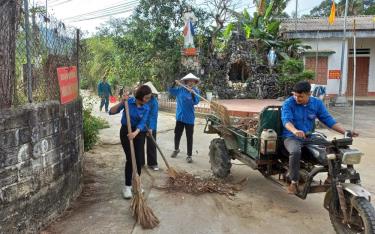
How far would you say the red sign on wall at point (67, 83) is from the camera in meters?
5.15

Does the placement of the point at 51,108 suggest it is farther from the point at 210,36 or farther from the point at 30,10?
the point at 210,36

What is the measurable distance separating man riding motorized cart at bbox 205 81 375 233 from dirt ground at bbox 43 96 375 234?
1.33 ft

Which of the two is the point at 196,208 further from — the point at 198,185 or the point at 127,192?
the point at 127,192

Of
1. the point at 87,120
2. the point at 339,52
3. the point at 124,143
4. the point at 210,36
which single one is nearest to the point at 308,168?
the point at 124,143

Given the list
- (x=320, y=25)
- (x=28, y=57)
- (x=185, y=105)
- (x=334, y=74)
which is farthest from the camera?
(x=320, y=25)

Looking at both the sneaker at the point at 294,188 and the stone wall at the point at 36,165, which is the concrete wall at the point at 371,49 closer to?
the sneaker at the point at 294,188

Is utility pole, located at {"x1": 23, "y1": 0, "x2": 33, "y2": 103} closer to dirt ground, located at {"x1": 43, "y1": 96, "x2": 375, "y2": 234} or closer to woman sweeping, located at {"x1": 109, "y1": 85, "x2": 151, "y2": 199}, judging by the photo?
woman sweeping, located at {"x1": 109, "y1": 85, "x2": 151, "y2": 199}

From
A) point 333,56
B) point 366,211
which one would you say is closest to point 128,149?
Answer: point 366,211

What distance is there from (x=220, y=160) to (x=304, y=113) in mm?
1801

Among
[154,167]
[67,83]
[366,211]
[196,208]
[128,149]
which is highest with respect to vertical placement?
[67,83]

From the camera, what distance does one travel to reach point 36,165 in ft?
14.1

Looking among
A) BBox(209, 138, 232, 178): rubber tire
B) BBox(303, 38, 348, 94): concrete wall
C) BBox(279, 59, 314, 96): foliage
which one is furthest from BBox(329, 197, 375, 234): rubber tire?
BBox(303, 38, 348, 94): concrete wall

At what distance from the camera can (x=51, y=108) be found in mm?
4664

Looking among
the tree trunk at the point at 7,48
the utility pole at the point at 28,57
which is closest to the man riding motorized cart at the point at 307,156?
the utility pole at the point at 28,57
